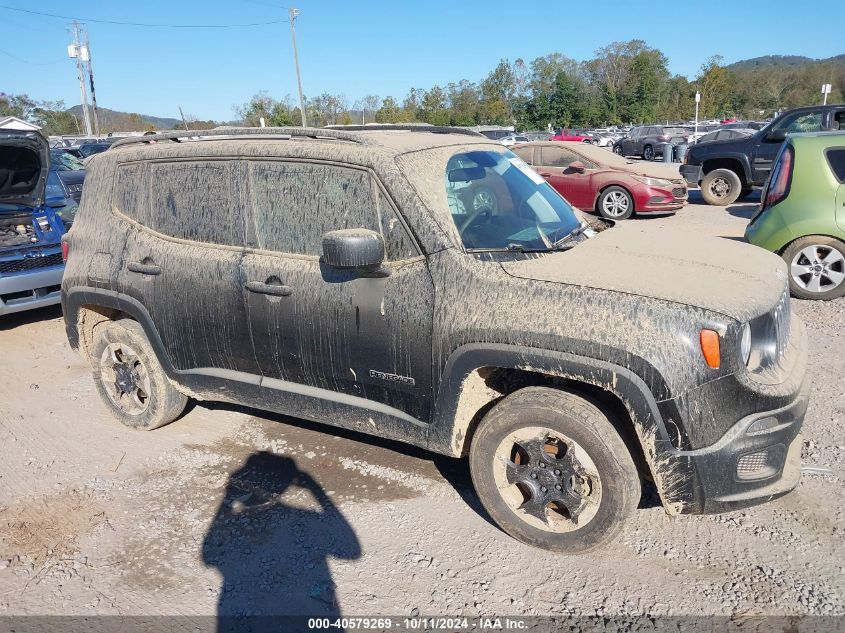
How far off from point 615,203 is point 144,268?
9818 mm

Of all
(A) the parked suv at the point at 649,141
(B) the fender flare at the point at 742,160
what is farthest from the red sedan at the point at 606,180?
(A) the parked suv at the point at 649,141

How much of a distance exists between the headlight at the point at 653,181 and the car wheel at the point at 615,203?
1.10 feet

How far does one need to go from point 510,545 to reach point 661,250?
1709 millimetres

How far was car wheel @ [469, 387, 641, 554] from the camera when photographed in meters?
2.74

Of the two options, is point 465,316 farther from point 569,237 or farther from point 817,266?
point 817,266

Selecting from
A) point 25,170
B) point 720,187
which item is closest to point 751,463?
point 25,170

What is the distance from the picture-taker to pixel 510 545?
3.12 metres

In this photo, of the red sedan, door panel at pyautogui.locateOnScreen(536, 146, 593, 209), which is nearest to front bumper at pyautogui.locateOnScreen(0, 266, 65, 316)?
the red sedan

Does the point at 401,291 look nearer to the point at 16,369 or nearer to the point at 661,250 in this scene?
the point at 661,250

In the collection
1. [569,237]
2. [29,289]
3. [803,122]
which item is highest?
[803,122]

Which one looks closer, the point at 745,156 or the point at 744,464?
the point at 744,464

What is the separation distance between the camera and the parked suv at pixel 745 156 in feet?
37.0

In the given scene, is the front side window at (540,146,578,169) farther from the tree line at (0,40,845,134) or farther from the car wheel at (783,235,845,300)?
the tree line at (0,40,845,134)

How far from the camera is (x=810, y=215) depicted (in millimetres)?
6176
